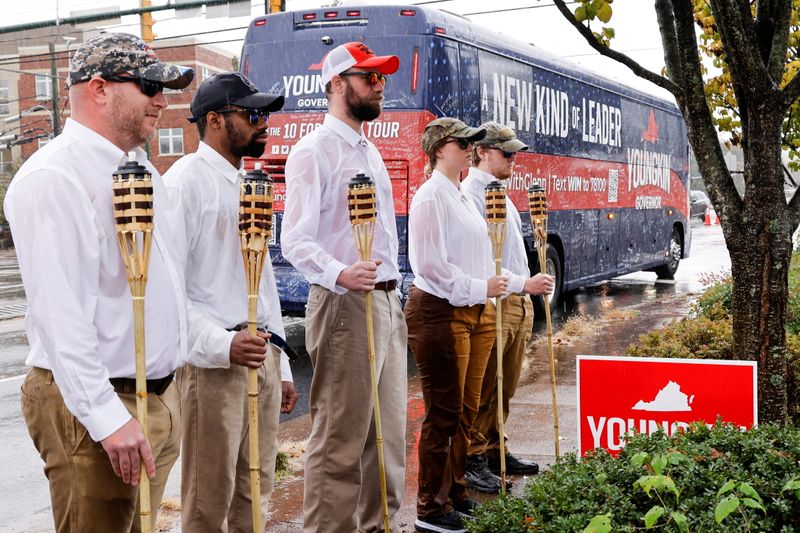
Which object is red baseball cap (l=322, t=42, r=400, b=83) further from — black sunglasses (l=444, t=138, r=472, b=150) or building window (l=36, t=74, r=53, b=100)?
building window (l=36, t=74, r=53, b=100)

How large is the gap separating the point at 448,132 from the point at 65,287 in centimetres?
297

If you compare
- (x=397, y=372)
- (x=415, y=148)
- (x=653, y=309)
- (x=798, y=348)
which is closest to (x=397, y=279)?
(x=397, y=372)

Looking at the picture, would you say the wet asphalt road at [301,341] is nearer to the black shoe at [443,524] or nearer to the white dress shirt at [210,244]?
the black shoe at [443,524]

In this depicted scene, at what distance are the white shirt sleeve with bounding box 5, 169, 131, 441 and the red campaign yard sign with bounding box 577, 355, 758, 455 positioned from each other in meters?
2.29

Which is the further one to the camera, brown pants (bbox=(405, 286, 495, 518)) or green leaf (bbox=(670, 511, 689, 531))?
brown pants (bbox=(405, 286, 495, 518))

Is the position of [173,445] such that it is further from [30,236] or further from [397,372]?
[397,372]

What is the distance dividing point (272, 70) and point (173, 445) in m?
7.96

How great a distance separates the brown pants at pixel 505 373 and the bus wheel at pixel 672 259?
43.9 ft

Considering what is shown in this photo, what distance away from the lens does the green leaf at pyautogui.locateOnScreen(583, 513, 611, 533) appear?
291cm

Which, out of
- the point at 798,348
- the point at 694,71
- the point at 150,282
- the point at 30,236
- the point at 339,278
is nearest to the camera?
the point at 30,236

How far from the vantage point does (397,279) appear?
Result: 457cm

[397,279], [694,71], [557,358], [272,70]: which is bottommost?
[557,358]

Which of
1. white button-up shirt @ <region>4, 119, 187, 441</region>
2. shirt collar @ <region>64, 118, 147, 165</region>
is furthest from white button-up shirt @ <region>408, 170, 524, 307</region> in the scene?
shirt collar @ <region>64, 118, 147, 165</region>

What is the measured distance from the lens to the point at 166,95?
50438mm
